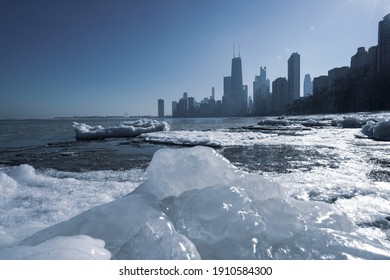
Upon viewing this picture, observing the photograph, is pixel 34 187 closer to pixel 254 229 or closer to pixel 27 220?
pixel 27 220

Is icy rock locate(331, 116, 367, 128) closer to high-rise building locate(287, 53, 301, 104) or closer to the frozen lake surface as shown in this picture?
the frozen lake surface

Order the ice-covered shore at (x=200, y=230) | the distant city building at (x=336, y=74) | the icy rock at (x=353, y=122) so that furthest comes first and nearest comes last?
the distant city building at (x=336, y=74) < the icy rock at (x=353, y=122) < the ice-covered shore at (x=200, y=230)

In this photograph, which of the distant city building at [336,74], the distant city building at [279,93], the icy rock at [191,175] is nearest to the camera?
the icy rock at [191,175]

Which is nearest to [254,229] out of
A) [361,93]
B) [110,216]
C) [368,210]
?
[110,216]

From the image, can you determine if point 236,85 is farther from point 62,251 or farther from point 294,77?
point 62,251

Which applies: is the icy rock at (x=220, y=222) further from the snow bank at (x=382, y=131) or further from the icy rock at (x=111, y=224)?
the snow bank at (x=382, y=131)

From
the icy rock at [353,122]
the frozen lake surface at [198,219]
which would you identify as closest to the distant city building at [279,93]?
the icy rock at [353,122]
